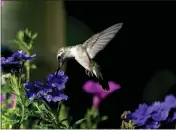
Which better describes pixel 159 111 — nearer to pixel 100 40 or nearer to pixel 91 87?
pixel 100 40

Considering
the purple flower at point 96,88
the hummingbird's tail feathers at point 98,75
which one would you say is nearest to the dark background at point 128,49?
the purple flower at point 96,88

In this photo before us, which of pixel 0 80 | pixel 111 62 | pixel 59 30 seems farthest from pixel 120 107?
pixel 0 80

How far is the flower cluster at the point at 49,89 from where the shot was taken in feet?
6.00

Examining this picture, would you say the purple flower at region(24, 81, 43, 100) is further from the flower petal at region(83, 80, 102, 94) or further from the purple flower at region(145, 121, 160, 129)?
the flower petal at region(83, 80, 102, 94)

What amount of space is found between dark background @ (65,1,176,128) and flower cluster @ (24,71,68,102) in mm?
1642

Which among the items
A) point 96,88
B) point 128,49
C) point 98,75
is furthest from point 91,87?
point 128,49

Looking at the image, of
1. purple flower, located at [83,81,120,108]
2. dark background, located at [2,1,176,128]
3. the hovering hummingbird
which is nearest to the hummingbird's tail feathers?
the hovering hummingbird

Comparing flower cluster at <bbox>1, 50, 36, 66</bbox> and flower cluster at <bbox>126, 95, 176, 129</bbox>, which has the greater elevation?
flower cluster at <bbox>1, 50, 36, 66</bbox>

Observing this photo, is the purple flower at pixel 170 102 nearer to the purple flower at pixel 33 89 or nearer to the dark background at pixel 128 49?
the purple flower at pixel 33 89

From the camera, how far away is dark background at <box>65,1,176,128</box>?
12.0 feet

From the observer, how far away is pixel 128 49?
155 inches

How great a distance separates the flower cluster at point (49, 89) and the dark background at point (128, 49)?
1.64 metres

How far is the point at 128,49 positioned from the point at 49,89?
215cm

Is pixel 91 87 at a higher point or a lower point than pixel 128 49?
lower
